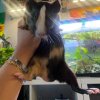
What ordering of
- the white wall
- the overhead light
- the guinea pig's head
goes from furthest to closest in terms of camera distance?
the white wall → the overhead light → the guinea pig's head

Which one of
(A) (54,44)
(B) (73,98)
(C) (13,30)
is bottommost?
(B) (73,98)

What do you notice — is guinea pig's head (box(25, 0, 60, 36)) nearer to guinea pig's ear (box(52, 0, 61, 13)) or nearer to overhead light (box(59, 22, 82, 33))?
guinea pig's ear (box(52, 0, 61, 13))

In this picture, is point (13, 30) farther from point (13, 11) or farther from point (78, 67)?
point (78, 67)

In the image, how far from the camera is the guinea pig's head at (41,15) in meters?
0.47

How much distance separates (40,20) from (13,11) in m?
2.37

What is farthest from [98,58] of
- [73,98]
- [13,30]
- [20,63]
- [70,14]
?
[20,63]

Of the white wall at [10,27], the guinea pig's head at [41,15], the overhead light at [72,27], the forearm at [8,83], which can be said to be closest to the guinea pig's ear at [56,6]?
the guinea pig's head at [41,15]

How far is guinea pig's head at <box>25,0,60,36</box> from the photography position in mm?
470

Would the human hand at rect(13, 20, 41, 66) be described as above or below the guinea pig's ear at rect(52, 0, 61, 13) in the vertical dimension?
below

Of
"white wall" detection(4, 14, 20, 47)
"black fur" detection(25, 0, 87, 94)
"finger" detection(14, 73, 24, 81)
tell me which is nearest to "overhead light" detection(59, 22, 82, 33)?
"white wall" detection(4, 14, 20, 47)

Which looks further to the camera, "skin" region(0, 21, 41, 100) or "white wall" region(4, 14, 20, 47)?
"white wall" region(4, 14, 20, 47)

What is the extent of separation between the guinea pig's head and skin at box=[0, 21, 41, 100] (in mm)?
54

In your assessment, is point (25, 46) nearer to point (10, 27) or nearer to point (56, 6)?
point (56, 6)

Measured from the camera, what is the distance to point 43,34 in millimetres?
461
